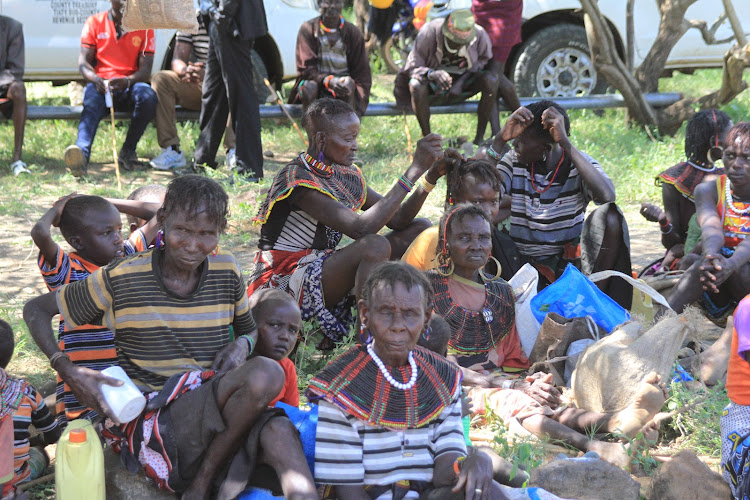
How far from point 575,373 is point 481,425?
0.44m

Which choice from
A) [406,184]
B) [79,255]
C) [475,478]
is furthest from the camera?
[406,184]

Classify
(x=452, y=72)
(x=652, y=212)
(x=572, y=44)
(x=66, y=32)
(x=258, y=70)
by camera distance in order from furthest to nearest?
(x=572, y=44) → (x=258, y=70) → (x=66, y=32) → (x=452, y=72) → (x=652, y=212)

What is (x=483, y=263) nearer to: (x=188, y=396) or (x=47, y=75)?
(x=188, y=396)

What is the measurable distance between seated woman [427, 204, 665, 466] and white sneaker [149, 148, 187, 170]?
13.2ft

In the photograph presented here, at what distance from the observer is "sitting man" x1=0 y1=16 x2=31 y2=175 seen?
24.1ft

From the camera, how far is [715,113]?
5090mm

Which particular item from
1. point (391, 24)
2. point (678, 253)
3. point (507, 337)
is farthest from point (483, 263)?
point (391, 24)

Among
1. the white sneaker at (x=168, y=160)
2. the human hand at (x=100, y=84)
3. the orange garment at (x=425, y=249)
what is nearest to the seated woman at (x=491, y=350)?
the orange garment at (x=425, y=249)

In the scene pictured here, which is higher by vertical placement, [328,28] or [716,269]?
[328,28]

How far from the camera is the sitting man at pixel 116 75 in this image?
747 cm

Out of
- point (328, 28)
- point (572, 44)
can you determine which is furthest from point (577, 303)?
point (572, 44)

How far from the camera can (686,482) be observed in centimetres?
295

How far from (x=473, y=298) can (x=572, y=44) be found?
18.2 ft

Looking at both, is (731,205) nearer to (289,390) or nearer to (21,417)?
(289,390)
